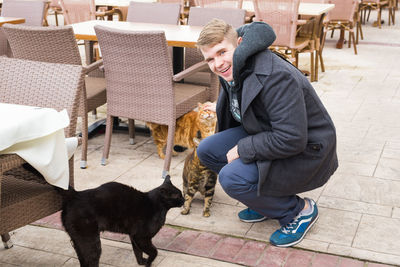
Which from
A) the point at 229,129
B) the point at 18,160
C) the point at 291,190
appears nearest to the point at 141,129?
the point at 229,129

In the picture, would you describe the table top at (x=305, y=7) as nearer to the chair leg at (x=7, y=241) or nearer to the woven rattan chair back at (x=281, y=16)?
the woven rattan chair back at (x=281, y=16)

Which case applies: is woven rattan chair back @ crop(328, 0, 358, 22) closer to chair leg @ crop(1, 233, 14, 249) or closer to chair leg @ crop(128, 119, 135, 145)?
chair leg @ crop(128, 119, 135, 145)

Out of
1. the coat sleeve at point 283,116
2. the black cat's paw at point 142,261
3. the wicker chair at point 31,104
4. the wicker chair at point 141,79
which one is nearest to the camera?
the wicker chair at point 31,104

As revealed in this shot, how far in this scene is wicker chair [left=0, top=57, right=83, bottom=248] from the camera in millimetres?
2090

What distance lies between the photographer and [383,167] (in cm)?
381

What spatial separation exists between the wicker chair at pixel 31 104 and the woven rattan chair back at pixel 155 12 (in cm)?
294

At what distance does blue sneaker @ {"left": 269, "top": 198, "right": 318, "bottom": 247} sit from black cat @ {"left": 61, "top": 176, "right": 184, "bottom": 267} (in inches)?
23.0

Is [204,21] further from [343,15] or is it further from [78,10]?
[343,15]

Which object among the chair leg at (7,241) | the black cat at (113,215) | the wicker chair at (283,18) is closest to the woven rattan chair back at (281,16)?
the wicker chair at (283,18)

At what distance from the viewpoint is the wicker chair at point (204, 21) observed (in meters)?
4.52

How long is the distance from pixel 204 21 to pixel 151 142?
1440mm

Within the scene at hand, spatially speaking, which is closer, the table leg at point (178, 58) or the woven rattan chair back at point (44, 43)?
the woven rattan chair back at point (44, 43)

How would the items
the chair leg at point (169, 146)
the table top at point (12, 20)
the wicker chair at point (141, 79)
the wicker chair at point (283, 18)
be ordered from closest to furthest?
the wicker chair at point (141, 79) → the chair leg at point (169, 146) → the table top at point (12, 20) → the wicker chair at point (283, 18)

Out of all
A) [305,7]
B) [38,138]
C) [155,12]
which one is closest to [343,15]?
[305,7]
